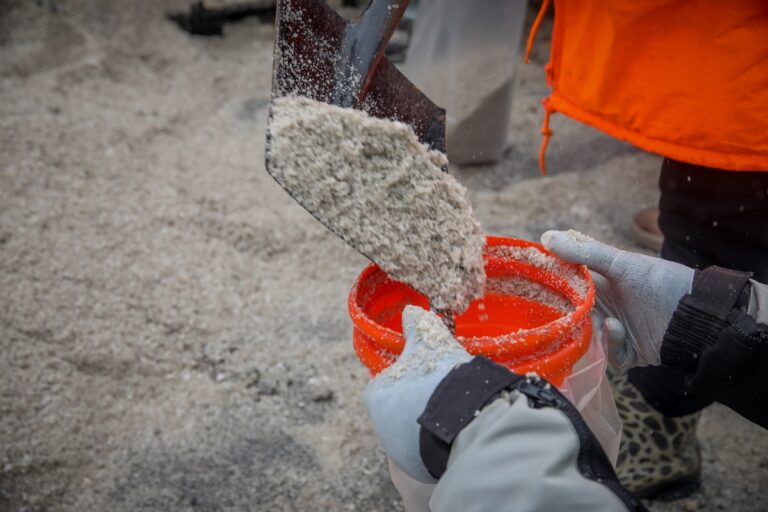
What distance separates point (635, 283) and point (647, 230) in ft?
4.40

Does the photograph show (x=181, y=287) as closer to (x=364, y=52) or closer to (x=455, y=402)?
(x=364, y=52)

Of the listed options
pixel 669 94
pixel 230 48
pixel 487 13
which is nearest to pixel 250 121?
pixel 230 48

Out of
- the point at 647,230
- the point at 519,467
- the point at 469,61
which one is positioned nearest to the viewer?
the point at 519,467

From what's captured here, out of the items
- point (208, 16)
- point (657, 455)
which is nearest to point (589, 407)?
point (657, 455)

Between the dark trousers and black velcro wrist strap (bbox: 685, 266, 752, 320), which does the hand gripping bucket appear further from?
the dark trousers

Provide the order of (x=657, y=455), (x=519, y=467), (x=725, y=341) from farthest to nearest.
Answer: (x=657, y=455) < (x=725, y=341) < (x=519, y=467)

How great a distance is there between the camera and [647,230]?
7.77ft

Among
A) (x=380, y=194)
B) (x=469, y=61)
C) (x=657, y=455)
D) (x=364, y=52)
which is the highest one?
(x=364, y=52)

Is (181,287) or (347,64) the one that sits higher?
(347,64)

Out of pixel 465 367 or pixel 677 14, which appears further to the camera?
pixel 677 14

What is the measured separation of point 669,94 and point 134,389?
1.37 m

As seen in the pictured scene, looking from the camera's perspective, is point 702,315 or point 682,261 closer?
point 702,315

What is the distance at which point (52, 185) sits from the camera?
2.39m

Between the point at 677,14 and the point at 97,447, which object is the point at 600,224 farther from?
the point at 97,447
